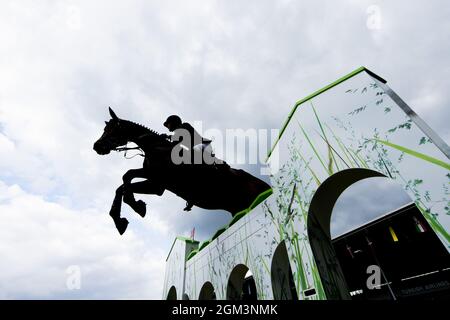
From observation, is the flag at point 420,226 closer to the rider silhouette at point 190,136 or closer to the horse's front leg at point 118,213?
the rider silhouette at point 190,136

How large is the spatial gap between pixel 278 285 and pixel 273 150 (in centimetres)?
303

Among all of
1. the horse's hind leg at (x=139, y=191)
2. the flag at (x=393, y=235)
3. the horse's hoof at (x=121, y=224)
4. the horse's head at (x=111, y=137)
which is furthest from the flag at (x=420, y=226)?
the horse's head at (x=111, y=137)

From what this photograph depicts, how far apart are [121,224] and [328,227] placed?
193 inches

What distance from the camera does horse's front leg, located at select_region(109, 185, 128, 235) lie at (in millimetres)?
6516

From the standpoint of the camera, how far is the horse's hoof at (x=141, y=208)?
6.89 meters

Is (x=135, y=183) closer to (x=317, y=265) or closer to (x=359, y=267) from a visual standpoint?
(x=317, y=265)

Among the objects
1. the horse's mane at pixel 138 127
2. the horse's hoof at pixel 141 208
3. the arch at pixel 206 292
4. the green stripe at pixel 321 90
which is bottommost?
the arch at pixel 206 292

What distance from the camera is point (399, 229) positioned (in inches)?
567

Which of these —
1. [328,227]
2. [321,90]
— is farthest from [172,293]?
[321,90]

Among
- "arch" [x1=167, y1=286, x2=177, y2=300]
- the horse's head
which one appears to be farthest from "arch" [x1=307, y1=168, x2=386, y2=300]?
"arch" [x1=167, y1=286, x2=177, y2=300]

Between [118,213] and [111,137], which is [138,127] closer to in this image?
[111,137]

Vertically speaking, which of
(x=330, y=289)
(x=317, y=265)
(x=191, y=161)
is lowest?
(x=330, y=289)

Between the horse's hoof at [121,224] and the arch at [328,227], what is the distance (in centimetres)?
451

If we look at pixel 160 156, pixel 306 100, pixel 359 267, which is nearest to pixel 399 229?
pixel 359 267
